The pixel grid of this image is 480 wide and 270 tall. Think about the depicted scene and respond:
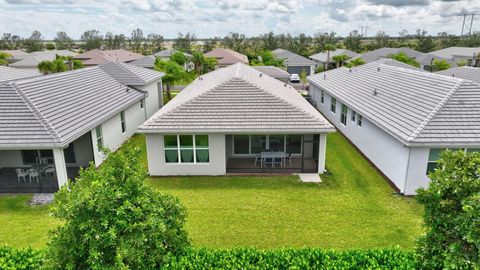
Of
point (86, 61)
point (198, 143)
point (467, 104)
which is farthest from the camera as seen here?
point (86, 61)

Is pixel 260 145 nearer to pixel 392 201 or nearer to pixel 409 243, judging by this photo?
pixel 392 201

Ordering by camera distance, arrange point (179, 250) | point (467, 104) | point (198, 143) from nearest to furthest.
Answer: point (179, 250) < point (467, 104) < point (198, 143)

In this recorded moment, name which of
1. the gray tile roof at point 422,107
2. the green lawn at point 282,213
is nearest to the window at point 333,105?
the gray tile roof at point 422,107

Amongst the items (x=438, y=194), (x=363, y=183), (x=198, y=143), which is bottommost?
(x=363, y=183)

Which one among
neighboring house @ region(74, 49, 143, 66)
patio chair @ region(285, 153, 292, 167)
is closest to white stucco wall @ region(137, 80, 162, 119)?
patio chair @ region(285, 153, 292, 167)

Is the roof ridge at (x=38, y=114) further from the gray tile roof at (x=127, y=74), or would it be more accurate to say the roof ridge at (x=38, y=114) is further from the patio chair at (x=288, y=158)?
the patio chair at (x=288, y=158)

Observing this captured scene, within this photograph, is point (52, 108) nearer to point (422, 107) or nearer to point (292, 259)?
point (292, 259)

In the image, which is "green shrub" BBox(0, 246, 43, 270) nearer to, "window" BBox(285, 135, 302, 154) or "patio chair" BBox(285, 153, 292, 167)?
"patio chair" BBox(285, 153, 292, 167)

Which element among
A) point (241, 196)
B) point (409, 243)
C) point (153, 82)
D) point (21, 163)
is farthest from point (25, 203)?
point (153, 82)
